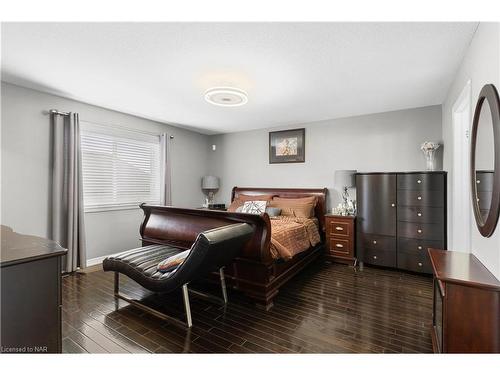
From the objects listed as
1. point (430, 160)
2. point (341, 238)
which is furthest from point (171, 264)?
point (430, 160)

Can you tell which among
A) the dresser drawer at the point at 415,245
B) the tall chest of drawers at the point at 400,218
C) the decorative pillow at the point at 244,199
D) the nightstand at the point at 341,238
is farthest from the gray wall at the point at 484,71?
the decorative pillow at the point at 244,199

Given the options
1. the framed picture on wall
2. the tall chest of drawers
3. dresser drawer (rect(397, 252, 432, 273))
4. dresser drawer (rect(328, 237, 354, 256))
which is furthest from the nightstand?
the framed picture on wall

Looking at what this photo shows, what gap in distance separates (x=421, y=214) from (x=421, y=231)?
0.76ft

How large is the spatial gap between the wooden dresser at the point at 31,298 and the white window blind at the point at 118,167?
2.88 metres

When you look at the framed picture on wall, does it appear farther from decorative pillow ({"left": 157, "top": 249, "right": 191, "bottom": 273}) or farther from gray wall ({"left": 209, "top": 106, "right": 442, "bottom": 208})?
decorative pillow ({"left": 157, "top": 249, "right": 191, "bottom": 273})

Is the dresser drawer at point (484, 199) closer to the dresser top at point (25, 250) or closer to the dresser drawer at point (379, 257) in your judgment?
the dresser drawer at point (379, 257)

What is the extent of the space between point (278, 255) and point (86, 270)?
278cm

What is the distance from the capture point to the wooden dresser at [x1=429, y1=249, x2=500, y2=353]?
141cm

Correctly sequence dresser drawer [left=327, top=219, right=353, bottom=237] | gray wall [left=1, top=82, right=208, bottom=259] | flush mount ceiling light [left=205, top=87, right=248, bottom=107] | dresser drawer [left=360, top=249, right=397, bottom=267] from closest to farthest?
flush mount ceiling light [left=205, top=87, right=248, bottom=107] → gray wall [left=1, top=82, right=208, bottom=259] → dresser drawer [left=360, top=249, right=397, bottom=267] → dresser drawer [left=327, top=219, right=353, bottom=237]

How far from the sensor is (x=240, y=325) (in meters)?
2.24

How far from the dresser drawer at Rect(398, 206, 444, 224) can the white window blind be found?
162 inches

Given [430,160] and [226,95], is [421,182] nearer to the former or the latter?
[430,160]
